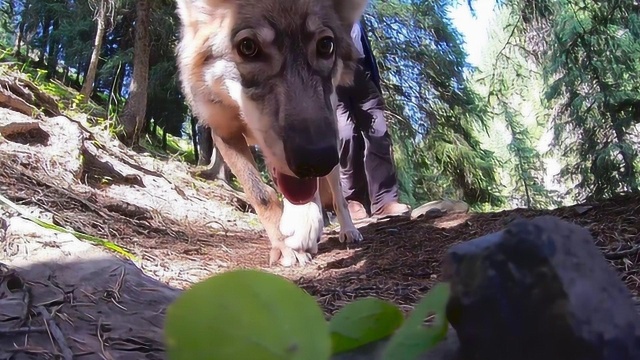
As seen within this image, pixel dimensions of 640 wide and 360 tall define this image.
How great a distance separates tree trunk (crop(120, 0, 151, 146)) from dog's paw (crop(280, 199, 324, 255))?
19.4 ft

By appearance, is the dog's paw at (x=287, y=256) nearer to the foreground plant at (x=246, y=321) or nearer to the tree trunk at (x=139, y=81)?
the foreground plant at (x=246, y=321)

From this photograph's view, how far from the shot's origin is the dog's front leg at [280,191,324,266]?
335 centimetres

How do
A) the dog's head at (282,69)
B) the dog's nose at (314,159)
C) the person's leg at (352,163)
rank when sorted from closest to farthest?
the dog's nose at (314,159) < the dog's head at (282,69) < the person's leg at (352,163)

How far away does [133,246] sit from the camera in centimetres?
321

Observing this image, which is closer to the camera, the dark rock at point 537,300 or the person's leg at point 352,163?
the dark rock at point 537,300

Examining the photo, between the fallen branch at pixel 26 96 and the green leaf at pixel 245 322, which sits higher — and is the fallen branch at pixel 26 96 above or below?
above

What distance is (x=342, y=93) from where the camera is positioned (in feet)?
16.8

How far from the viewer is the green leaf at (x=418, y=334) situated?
603mm

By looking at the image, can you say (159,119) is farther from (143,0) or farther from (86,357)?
(86,357)

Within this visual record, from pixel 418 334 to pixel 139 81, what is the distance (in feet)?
30.7

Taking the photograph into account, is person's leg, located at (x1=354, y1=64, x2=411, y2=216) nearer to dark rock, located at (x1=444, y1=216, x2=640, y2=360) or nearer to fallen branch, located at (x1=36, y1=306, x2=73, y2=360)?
fallen branch, located at (x1=36, y1=306, x2=73, y2=360)

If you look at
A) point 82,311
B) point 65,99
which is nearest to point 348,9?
→ point 82,311

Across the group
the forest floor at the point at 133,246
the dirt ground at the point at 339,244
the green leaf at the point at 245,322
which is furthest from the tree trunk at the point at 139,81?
the green leaf at the point at 245,322

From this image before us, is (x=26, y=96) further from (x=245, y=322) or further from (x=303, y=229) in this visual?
(x=245, y=322)
